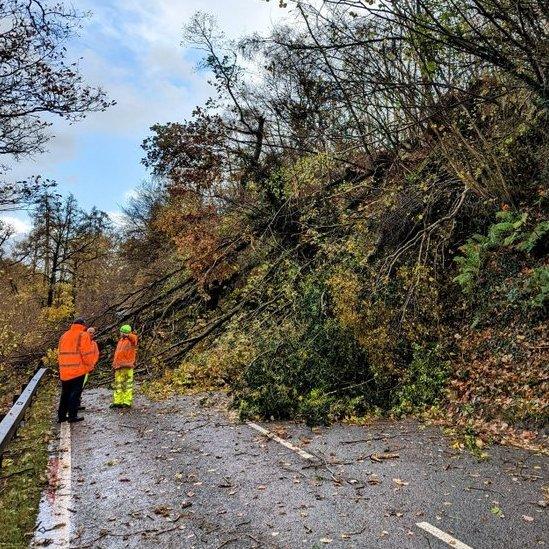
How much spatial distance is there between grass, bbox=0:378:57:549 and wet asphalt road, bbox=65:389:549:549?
0.48m

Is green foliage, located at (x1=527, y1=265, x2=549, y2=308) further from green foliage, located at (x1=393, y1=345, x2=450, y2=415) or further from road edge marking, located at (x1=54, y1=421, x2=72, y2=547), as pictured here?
road edge marking, located at (x1=54, y1=421, x2=72, y2=547)

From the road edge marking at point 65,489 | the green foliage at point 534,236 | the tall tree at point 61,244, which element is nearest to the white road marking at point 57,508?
the road edge marking at point 65,489

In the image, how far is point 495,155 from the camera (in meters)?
12.3

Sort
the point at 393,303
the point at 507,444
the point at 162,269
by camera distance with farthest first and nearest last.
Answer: the point at 162,269 < the point at 393,303 < the point at 507,444

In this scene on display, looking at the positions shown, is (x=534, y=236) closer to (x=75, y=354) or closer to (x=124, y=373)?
(x=124, y=373)

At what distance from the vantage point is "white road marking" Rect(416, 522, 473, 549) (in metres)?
4.95

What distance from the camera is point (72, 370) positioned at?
1141 cm

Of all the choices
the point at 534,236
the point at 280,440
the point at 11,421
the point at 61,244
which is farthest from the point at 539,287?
the point at 61,244

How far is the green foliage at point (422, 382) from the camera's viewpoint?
10727mm

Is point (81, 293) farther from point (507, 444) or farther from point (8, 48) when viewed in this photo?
point (507, 444)

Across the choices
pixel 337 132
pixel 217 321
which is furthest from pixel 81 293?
pixel 337 132

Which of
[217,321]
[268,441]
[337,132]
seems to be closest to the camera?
[268,441]

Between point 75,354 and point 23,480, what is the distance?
4.50 m

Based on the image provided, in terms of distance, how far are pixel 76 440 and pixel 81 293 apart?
29185 millimetres
